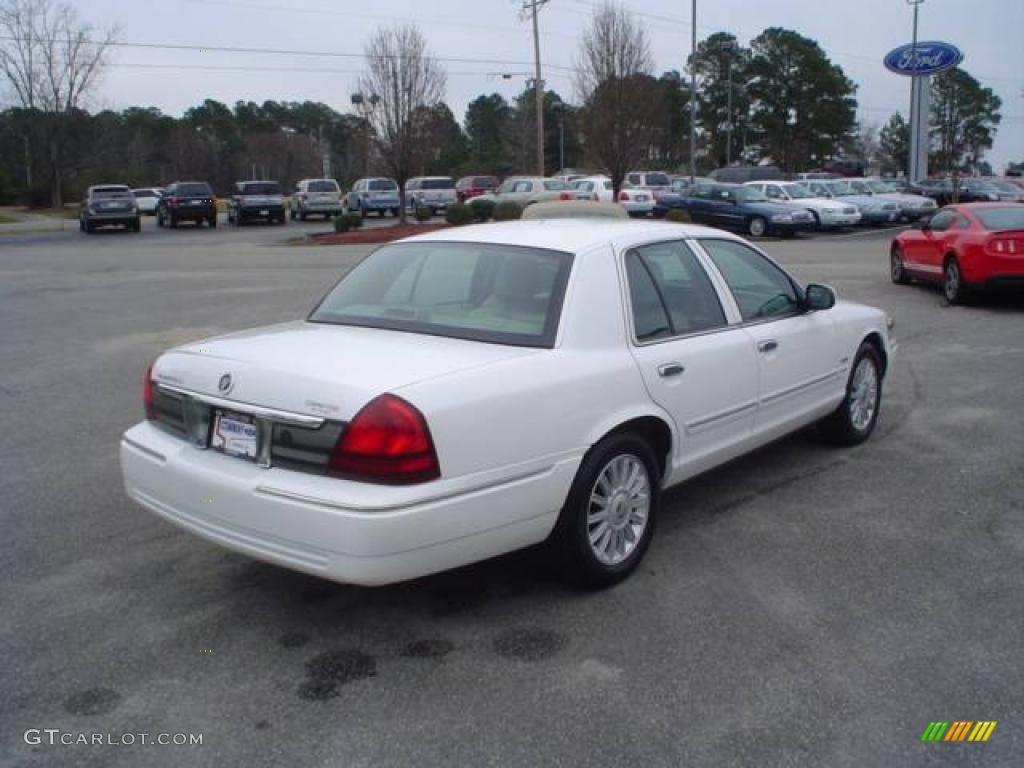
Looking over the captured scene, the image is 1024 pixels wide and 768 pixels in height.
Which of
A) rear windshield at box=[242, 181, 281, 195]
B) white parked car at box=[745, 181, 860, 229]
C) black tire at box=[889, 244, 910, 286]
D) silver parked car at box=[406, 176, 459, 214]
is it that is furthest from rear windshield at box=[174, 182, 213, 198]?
black tire at box=[889, 244, 910, 286]

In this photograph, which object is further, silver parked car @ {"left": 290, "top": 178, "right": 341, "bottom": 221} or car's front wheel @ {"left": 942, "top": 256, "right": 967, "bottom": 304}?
silver parked car @ {"left": 290, "top": 178, "right": 341, "bottom": 221}

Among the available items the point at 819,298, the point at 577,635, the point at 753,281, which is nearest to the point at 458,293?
the point at 577,635

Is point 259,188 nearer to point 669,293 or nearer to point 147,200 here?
point 147,200

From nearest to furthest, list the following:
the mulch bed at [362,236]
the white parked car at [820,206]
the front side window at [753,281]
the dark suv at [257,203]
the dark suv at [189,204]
Result: 1. the front side window at [753,281]
2. the mulch bed at [362,236]
3. the white parked car at [820,206]
4. the dark suv at [189,204]
5. the dark suv at [257,203]

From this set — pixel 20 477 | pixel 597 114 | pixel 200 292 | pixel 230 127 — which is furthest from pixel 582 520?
pixel 230 127

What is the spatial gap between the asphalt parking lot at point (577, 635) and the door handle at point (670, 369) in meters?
0.89

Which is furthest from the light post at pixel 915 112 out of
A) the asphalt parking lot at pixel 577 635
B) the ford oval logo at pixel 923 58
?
the asphalt parking lot at pixel 577 635

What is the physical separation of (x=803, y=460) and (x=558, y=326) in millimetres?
2773

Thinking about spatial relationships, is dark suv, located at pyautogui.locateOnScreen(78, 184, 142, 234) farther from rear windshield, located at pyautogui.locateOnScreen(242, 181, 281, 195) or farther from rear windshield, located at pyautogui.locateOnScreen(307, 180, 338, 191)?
rear windshield, located at pyautogui.locateOnScreen(307, 180, 338, 191)

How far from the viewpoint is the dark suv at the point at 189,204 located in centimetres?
3884

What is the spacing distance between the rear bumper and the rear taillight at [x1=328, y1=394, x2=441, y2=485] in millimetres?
49

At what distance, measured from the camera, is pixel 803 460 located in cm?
633

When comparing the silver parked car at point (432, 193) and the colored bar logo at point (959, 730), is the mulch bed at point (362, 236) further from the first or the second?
the colored bar logo at point (959, 730)

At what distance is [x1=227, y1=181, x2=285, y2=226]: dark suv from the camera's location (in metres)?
39.2
